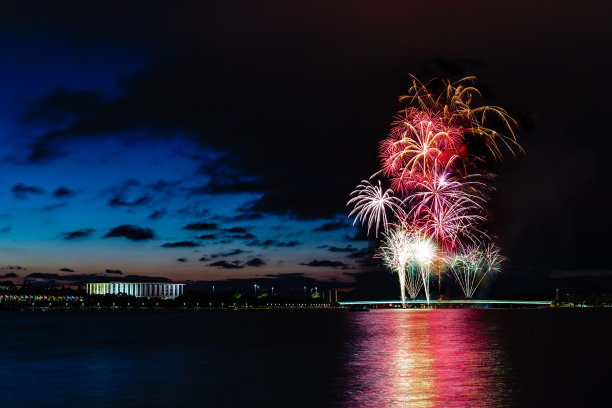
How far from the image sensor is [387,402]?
69.6 ft

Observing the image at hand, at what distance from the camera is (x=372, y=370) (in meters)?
30.8

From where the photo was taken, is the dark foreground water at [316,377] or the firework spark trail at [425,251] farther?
the firework spark trail at [425,251]

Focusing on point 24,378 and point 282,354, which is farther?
point 282,354

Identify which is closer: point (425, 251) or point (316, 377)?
point (316, 377)

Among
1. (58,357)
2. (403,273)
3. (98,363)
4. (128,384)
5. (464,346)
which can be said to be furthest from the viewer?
(403,273)

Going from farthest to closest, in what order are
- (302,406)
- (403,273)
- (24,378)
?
1. (403,273)
2. (24,378)
3. (302,406)

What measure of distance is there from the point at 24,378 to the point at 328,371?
1362cm

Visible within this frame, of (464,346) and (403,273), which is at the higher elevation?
(403,273)

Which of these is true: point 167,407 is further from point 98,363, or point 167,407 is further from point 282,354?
point 282,354

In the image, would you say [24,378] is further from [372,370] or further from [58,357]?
[372,370]

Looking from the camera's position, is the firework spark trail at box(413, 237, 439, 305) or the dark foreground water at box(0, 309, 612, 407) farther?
the firework spark trail at box(413, 237, 439, 305)

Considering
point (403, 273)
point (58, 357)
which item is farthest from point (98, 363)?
point (403, 273)

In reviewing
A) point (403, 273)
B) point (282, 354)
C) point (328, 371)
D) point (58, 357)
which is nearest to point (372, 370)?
point (328, 371)

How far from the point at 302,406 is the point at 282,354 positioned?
2168 cm
